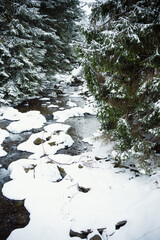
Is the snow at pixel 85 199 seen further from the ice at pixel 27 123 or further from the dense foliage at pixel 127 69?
the ice at pixel 27 123

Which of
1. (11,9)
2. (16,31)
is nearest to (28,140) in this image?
(16,31)

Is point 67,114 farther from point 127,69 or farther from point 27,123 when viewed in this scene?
point 127,69

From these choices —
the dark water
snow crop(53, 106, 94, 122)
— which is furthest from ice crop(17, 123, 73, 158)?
snow crop(53, 106, 94, 122)

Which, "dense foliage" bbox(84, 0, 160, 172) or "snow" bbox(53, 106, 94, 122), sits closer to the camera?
"dense foliage" bbox(84, 0, 160, 172)

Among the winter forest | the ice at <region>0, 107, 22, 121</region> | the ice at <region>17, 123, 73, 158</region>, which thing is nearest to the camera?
the winter forest

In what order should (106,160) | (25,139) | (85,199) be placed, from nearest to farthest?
(85,199) < (106,160) < (25,139)

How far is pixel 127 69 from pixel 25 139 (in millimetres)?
5031

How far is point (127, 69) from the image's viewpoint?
3500mm

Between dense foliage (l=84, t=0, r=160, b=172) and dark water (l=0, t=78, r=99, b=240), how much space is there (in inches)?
99.4

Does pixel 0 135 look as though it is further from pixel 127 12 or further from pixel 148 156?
pixel 127 12

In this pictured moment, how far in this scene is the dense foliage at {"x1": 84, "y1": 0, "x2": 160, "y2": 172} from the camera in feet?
9.65

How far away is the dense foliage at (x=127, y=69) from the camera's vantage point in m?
2.94

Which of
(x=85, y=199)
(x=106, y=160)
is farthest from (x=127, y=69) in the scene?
(x=85, y=199)

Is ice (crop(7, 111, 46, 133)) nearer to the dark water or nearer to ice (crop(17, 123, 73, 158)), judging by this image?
the dark water
